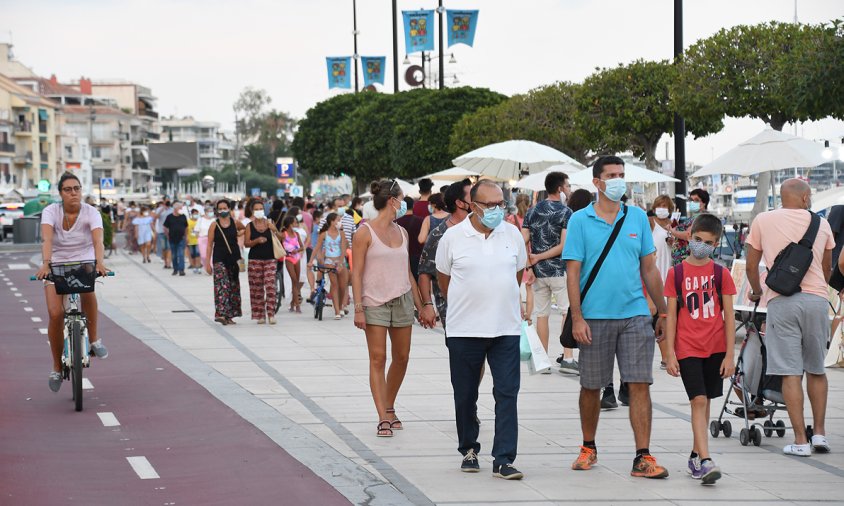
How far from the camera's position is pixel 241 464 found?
8836mm

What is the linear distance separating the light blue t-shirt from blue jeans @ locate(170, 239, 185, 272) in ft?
79.4

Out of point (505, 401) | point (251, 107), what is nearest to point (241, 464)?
point (505, 401)

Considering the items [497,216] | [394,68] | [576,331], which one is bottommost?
[576,331]

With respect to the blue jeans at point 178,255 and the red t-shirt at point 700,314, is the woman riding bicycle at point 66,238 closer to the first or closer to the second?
the red t-shirt at point 700,314

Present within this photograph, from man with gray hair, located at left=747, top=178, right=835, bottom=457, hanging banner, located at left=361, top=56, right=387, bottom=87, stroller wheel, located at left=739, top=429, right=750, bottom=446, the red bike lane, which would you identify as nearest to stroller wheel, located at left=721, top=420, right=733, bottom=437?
stroller wheel, located at left=739, top=429, right=750, bottom=446

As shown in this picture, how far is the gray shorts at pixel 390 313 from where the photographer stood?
990 centimetres

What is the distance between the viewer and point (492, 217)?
8273 millimetres

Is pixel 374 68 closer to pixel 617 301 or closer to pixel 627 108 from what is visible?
pixel 627 108

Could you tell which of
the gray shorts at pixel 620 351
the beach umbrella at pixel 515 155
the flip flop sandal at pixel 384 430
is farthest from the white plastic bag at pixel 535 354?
the beach umbrella at pixel 515 155

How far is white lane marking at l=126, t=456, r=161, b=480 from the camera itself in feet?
27.9

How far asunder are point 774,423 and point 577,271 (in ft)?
8.24

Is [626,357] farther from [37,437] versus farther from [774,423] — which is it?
[37,437]

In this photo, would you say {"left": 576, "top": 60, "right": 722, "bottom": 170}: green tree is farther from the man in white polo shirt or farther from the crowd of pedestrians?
the man in white polo shirt

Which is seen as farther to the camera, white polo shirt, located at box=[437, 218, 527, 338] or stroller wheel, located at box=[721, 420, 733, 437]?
stroller wheel, located at box=[721, 420, 733, 437]
